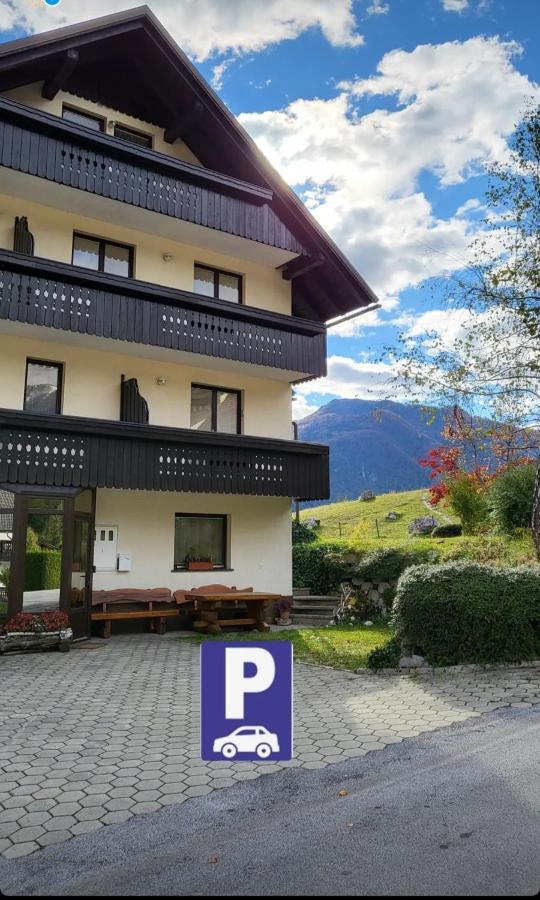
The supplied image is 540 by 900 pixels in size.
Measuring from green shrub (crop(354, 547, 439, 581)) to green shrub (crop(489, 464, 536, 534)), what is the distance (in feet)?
7.42

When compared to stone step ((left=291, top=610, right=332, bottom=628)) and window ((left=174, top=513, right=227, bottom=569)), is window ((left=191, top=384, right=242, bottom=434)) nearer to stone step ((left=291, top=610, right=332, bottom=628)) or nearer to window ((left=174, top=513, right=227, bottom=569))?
window ((left=174, top=513, right=227, bottom=569))

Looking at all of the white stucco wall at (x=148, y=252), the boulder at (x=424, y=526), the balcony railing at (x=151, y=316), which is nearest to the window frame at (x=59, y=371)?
the balcony railing at (x=151, y=316)

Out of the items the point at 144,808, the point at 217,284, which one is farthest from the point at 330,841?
the point at 217,284

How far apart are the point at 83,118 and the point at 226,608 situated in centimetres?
1184

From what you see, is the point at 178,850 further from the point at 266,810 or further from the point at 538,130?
the point at 538,130

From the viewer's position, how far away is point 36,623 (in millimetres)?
11922

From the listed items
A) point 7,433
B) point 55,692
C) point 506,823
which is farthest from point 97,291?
point 506,823

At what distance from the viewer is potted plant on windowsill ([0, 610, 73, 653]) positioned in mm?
11547

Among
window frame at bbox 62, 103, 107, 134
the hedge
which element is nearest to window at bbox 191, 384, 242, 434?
window frame at bbox 62, 103, 107, 134

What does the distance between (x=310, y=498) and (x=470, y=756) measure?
36.4 feet

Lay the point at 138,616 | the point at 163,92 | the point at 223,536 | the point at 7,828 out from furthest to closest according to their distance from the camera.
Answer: the point at 223,536
the point at 163,92
the point at 138,616
the point at 7,828

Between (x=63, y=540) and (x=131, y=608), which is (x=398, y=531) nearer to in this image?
(x=131, y=608)

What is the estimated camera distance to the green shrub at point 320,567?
17.8m

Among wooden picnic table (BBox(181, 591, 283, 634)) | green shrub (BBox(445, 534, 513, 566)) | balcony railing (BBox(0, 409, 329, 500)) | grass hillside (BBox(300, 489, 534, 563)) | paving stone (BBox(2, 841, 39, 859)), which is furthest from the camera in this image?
grass hillside (BBox(300, 489, 534, 563))
